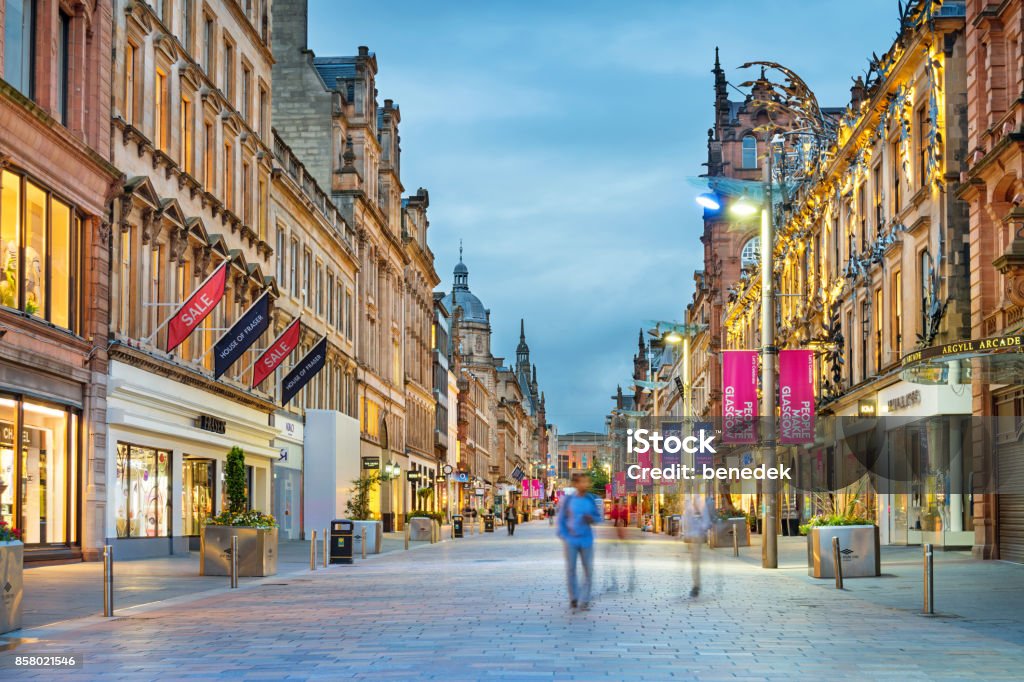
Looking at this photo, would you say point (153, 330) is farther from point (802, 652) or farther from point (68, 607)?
point (802, 652)

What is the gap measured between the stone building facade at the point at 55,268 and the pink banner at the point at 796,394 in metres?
21.3

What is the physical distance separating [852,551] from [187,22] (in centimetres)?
2422

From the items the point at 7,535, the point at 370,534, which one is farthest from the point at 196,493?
the point at 7,535

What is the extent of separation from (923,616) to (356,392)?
172 ft

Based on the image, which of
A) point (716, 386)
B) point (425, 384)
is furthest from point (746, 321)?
point (425, 384)

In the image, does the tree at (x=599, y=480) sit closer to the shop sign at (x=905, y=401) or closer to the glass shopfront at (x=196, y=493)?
the glass shopfront at (x=196, y=493)

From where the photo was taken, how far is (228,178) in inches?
1705

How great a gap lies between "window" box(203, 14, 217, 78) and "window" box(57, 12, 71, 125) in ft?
36.1

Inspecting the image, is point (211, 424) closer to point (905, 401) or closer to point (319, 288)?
point (319, 288)

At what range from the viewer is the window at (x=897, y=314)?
39312 millimetres

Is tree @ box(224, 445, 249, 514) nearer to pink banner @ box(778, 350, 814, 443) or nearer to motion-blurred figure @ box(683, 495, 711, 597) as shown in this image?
motion-blurred figure @ box(683, 495, 711, 597)

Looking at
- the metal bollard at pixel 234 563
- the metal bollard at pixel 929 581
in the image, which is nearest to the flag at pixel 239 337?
the metal bollard at pixel 234 563

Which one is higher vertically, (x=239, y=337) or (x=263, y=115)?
(x=263, y=115)

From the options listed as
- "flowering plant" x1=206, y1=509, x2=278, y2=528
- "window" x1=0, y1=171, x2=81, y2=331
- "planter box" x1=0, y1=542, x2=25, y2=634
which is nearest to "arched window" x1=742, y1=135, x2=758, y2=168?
"window" x1=0, y1=171, x2=81, y2=331
